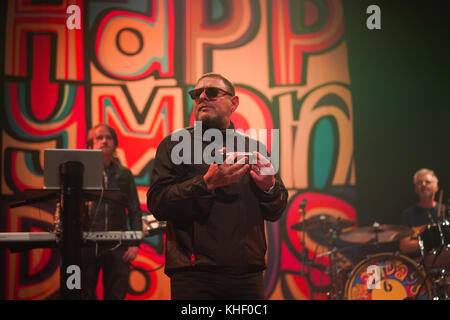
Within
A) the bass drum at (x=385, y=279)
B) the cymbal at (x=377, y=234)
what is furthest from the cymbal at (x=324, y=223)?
the bass drum at (x=385, y=279)

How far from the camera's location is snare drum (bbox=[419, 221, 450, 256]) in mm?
4595

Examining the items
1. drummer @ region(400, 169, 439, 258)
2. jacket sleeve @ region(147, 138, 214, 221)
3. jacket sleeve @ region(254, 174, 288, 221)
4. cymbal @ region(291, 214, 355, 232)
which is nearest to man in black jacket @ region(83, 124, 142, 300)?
jacket sleeve @ region(147, 138, 214, 221)

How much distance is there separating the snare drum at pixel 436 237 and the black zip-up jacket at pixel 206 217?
2.55m

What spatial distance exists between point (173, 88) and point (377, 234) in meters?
3.11

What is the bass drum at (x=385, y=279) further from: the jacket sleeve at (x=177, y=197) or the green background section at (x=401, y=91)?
the jacket sleeve at (x=177, y=197)

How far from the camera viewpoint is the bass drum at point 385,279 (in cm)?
582

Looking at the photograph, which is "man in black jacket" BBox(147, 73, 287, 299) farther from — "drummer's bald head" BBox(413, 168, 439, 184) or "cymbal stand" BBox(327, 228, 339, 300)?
"drummer's bald head" BBox(413, 168, 439, 184)

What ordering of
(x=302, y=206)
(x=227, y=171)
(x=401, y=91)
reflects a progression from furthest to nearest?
(x=401, y=91) < (x=302, y=206) < (x=227, y=171)

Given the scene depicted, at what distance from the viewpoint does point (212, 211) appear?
2.59 m

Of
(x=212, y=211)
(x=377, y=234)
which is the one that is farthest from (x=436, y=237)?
(x=212, y=211)

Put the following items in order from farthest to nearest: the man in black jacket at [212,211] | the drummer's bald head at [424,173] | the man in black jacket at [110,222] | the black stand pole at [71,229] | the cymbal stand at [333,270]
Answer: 1. the drummer's bald head at [424,173]
2. the cymbal stand at [333,270]
3. the man in black jacket at [110,222]
4. the black stand pole at [71,229]
5. the man in black jacket at [212,211]

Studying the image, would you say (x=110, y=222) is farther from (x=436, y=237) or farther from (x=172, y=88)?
(x=436, y=237)

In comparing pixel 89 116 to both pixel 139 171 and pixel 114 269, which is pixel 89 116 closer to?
pixel 139 171

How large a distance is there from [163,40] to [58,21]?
1362 millimetres
